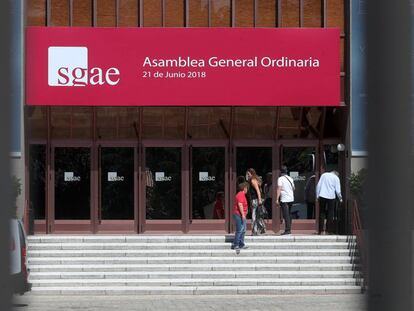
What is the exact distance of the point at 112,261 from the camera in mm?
20000

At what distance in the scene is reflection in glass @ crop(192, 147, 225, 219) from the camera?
77.7 ft

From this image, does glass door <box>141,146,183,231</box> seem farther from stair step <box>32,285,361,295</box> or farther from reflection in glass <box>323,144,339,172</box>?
stair step <box>32,285,361,295</box>

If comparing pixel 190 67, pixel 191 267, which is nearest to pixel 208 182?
pixel 190 67

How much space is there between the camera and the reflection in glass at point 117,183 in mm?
23578

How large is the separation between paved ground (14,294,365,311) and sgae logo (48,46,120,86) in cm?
648

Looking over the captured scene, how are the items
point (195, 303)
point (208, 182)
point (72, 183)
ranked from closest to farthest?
point (195, 303) < point (72, 183) < point (208, 182)

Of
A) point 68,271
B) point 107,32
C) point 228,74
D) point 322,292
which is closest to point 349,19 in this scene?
point 228,74

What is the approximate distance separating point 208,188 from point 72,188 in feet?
10.2

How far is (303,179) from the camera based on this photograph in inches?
942

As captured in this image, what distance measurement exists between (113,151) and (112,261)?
14.0 ft

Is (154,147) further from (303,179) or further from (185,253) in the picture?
(185,253)

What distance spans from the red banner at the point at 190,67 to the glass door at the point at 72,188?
127cm

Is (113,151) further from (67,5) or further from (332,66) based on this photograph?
(332,66)

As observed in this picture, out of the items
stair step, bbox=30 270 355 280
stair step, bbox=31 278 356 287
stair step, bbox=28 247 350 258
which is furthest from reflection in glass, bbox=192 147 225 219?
stair step, bbox=31 278 356 287
